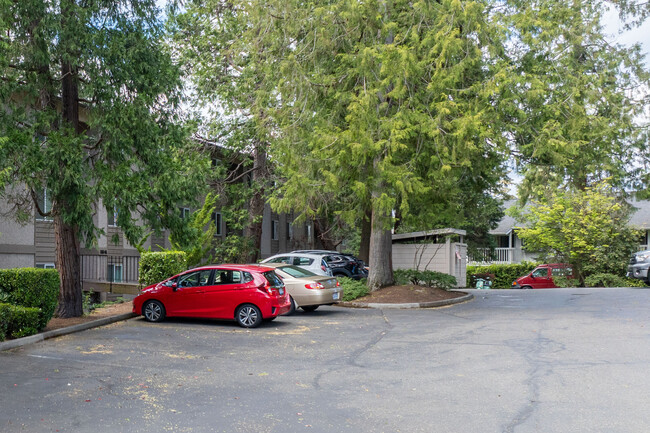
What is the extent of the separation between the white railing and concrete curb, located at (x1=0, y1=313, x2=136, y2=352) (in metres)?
32.7

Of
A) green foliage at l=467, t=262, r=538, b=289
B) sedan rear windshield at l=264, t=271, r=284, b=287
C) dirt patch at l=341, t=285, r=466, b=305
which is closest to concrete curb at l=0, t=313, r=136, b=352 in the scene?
sedan rear windshield at l=264, t=271, r=284, b=287

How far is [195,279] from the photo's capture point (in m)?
15.6

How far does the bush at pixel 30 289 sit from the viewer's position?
42.3 ft

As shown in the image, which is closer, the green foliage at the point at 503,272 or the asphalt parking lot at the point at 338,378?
the asphalt parking lot at the point at 338,378

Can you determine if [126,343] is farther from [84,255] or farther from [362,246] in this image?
[362,246]

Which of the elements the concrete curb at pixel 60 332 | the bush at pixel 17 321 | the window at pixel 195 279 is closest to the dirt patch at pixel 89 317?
the concrete curb at pixel 60 332

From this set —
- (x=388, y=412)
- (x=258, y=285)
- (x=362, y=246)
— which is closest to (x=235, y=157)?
(x=362, y=246)

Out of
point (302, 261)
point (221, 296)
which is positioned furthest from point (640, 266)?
point (221, 296)

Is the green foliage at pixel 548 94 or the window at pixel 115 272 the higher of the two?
the green foliage at pixel 548 94

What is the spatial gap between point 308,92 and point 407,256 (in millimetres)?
8650

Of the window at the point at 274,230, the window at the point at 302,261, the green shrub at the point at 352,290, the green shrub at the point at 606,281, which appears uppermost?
the window at the point at 274,230

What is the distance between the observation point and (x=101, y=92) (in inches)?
572

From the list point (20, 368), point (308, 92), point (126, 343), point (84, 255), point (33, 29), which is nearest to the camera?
point (20, 368)

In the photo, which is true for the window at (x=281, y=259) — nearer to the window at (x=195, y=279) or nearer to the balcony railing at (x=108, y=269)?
the balcony railing at (x=108, y=269)
